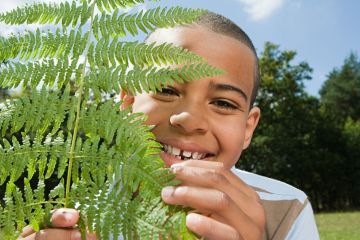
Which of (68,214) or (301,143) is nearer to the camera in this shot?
(68,214)

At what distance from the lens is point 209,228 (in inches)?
56.1

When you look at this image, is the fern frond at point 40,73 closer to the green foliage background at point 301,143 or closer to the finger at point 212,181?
the finger at point 212,181

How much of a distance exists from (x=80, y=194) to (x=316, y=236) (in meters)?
1.95

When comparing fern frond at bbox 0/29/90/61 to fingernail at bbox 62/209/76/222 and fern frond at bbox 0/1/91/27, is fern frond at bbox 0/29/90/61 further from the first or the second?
→ fingernail at bbox 62/209/76/222

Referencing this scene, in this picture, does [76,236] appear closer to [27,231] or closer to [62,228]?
[62,228]

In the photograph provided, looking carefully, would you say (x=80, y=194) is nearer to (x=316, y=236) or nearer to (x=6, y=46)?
(x=6, y=46)

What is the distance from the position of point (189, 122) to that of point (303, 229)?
47.5 inches

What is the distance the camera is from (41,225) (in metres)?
1.47

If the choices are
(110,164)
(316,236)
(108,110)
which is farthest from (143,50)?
(316,236)

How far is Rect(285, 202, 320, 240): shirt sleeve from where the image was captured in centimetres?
286

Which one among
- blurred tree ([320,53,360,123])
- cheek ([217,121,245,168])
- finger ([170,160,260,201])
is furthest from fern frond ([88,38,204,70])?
Answer: blurred tree ([320,53,360,123])

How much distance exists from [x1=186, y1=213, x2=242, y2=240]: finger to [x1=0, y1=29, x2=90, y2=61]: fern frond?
68 centimetres

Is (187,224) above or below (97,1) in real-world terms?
below

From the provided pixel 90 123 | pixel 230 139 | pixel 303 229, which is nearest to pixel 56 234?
pixel 90 123
